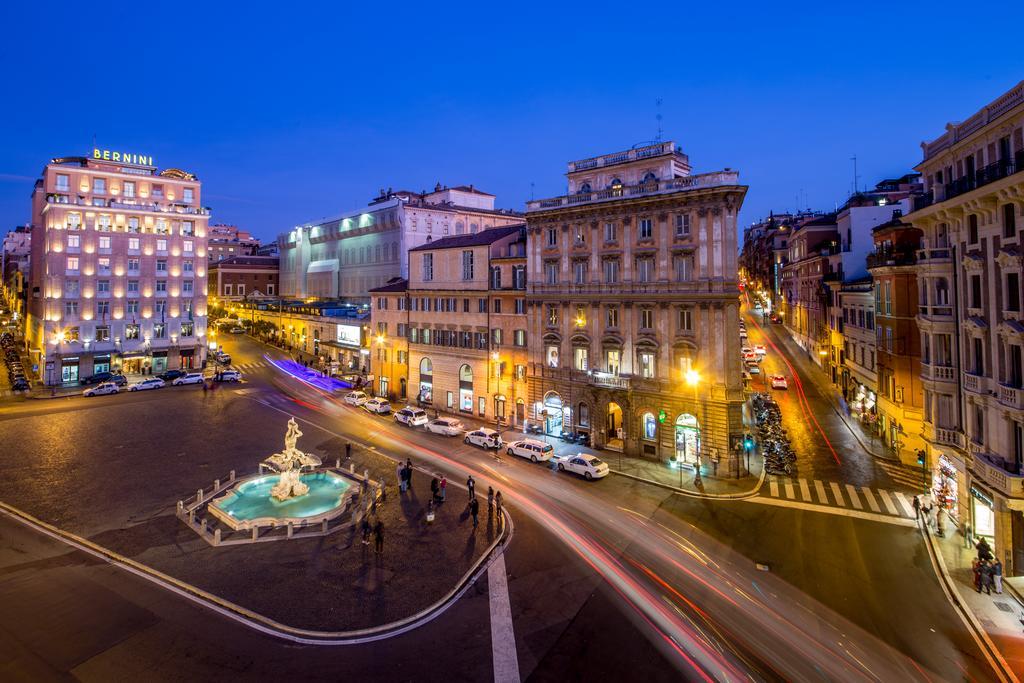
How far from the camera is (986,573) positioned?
21.0 m

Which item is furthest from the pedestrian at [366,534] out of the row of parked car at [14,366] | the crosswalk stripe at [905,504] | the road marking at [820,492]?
the row of parked car at [14,366]

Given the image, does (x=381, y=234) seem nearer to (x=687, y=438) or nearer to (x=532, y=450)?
(x=532, y=450)

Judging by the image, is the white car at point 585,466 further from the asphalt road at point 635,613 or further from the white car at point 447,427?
the white car at point 447,427

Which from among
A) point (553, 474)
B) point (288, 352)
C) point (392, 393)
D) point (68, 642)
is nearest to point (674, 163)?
point (553, 474)

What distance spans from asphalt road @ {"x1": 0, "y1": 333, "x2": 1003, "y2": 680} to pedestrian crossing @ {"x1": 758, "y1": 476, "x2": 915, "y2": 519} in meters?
2.24

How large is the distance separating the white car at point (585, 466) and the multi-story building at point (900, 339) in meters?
24.2

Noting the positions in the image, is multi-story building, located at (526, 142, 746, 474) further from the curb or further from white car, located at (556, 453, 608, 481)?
the curb

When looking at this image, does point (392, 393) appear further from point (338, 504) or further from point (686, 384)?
point (686, 384)

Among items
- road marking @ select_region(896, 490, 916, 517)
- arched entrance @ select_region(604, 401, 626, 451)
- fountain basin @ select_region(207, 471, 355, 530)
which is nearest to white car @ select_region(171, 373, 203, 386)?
fountain basin @ select_region(207, 471, 355, 530)

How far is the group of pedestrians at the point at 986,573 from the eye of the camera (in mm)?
21000

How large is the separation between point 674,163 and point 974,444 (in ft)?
90.8

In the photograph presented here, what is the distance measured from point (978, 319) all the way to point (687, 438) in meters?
18.4

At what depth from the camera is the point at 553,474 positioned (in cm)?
3634

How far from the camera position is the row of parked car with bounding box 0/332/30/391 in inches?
2558
